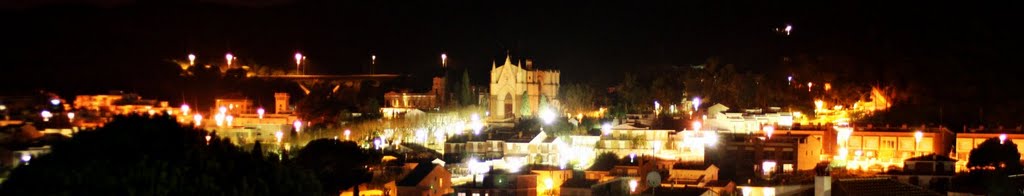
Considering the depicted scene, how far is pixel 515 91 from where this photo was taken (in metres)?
29.9

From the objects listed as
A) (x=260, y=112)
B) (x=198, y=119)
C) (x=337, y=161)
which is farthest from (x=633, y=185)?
(x=260, y=112)

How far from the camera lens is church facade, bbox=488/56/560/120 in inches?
1172

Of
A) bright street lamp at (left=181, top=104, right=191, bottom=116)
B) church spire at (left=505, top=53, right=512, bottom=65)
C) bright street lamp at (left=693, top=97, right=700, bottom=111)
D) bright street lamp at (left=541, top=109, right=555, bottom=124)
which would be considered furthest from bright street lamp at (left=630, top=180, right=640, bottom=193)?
bright street lamp at (left=181, top=104, right=191, bottom=116)

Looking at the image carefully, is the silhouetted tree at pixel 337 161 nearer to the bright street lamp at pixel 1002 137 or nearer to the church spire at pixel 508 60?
the church spire at pixel 508 60

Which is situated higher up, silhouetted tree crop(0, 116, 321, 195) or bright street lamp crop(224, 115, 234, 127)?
bright street lamp crop(224, 115, 234, 127)

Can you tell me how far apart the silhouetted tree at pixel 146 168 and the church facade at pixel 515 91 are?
1740cm

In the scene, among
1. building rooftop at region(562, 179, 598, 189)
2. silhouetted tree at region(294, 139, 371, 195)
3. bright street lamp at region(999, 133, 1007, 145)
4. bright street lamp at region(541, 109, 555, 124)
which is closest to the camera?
building rooftop at region(562, 179, 598, 189)

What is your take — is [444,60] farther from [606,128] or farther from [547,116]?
[606,128]

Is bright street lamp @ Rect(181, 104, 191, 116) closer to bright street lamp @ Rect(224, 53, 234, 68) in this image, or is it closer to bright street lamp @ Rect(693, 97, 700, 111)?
bright street lamp @ Rect(224, 53, 234, 68)

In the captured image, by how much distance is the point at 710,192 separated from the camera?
17047mm

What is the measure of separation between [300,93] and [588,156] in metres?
14.6

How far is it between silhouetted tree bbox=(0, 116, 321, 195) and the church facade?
17399 mm

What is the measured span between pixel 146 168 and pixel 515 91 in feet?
62.9

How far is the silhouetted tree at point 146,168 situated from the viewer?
10.8m
